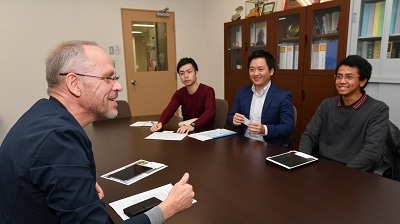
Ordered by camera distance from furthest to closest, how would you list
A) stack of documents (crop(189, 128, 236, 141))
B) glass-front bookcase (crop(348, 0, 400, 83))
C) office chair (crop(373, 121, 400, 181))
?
glass-front bookcase (crop(348, 0, 400, 83))
stack of documents (crop(189, 128, 236, 141))
office chair (crop(373, 121, 400, 181))

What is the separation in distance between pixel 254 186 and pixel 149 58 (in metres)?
3.94

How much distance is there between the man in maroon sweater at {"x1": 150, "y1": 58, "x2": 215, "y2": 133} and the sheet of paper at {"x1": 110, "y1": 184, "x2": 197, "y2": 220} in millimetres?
1202

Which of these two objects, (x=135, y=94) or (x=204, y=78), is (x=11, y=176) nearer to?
(x=135, y=94)

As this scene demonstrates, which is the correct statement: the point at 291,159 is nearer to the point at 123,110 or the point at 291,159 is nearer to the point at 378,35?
the point at 378,35

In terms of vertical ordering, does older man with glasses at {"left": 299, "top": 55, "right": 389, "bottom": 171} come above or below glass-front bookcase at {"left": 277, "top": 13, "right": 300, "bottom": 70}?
below

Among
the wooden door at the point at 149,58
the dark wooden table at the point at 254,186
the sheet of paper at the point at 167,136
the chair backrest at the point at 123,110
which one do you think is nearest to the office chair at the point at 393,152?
the dark wooden table at the point at 254,186

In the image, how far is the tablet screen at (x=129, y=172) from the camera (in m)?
1.36

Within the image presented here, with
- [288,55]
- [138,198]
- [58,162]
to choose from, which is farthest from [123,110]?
[58,162]

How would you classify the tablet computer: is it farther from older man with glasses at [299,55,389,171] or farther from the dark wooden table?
older man with glasses at [299,55,389,171]

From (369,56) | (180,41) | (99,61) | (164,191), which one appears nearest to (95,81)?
(99,61)

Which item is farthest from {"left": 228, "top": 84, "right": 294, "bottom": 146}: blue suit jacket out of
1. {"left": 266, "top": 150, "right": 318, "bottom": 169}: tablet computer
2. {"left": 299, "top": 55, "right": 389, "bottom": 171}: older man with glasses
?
{"left": 266, "top": 150, "right": 318, "bottom": 169}: tablet computer

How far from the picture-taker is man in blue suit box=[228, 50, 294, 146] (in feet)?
6.91

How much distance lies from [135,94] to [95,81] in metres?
3.75

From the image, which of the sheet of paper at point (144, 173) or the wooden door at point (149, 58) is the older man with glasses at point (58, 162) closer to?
the sheet of paper at point (144, 173)
